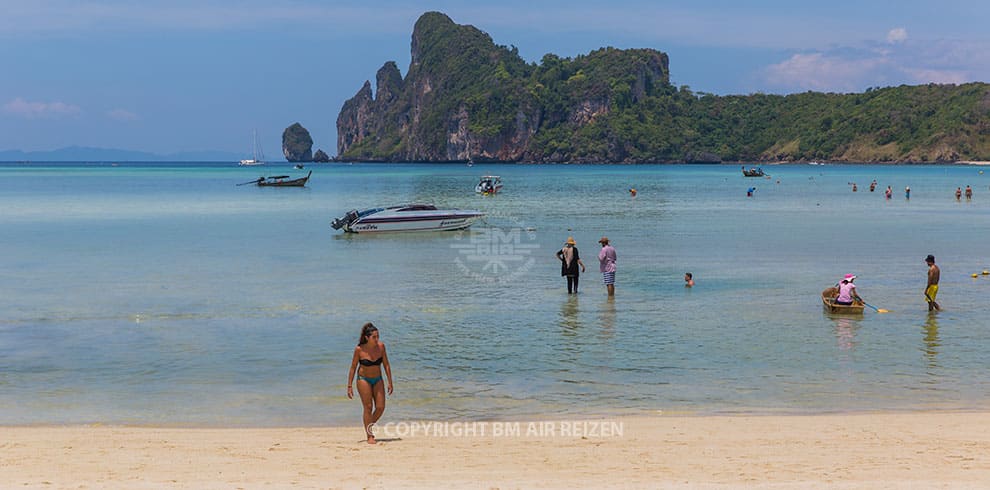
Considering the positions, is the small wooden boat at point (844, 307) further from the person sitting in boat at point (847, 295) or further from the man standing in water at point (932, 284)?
the man standing in water at point (932, 284)

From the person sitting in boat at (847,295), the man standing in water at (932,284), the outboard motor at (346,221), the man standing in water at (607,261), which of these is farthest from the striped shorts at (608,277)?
the outboard motor at (346,221)

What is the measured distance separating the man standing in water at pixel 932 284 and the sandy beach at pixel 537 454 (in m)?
9.27

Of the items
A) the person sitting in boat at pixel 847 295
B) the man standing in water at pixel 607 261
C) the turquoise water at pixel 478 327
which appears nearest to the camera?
the turquoise water at pixel 478 327

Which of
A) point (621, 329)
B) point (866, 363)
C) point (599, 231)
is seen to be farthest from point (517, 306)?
point (599, 231)

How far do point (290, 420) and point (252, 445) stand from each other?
183 cm

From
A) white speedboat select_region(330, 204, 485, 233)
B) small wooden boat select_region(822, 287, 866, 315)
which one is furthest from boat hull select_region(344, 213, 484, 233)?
small wooden boat select_region(822, 287, 866, 315)

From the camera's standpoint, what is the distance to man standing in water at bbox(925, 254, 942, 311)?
22438 mm

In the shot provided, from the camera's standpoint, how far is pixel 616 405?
14.7m
